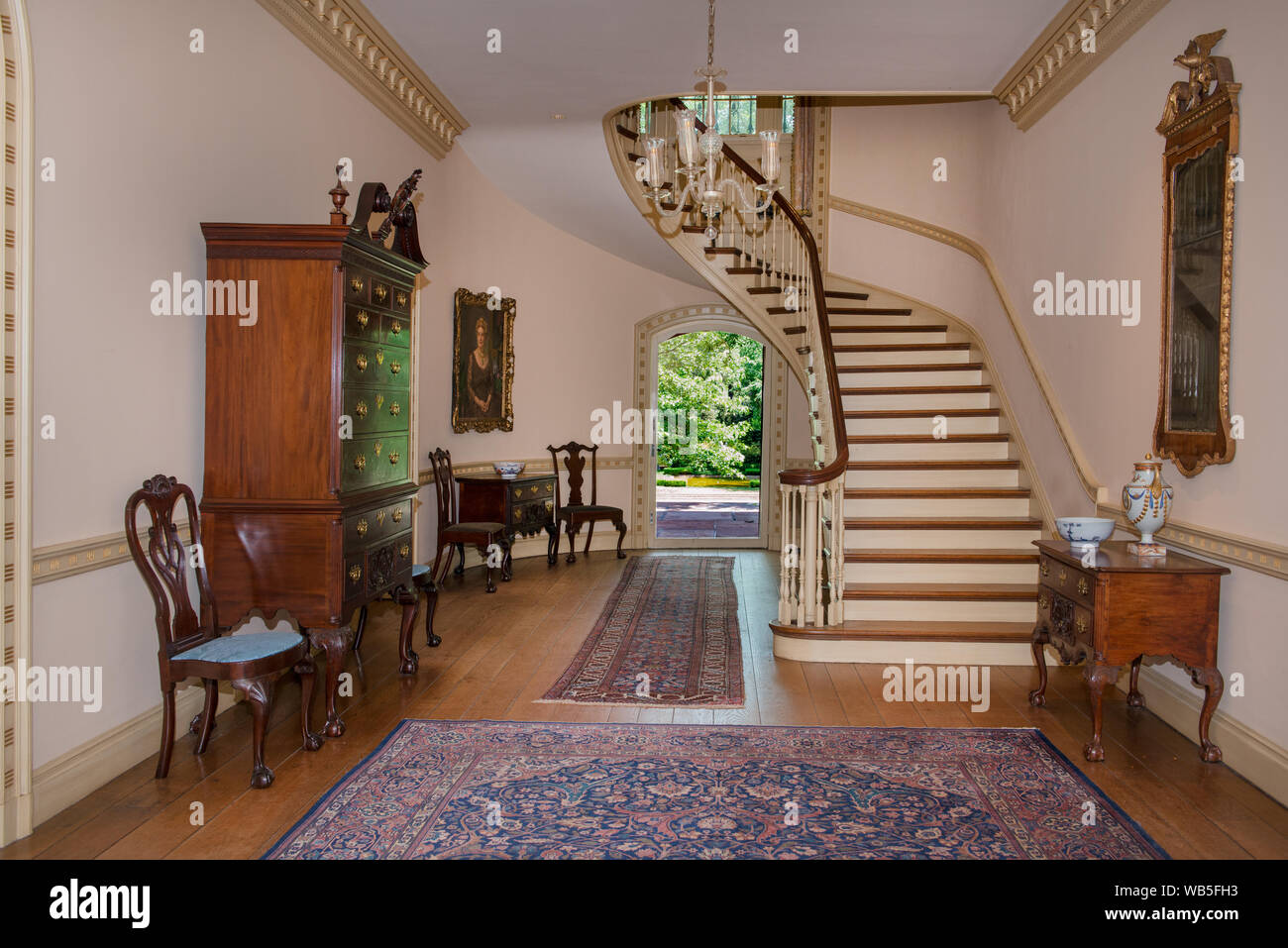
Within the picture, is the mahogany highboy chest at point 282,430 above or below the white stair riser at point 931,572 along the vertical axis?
above

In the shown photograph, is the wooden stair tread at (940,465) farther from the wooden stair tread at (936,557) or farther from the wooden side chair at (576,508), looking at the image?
the wooden side chair at (576,508)

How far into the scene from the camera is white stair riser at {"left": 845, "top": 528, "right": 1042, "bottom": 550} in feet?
20.9

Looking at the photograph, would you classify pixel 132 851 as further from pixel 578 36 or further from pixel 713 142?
pixel 578 36

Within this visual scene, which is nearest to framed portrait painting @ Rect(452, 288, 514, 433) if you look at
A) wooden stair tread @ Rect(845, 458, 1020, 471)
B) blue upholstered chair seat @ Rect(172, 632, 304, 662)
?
wooden stair tread @ Rect(845, 458, 1020, 471)

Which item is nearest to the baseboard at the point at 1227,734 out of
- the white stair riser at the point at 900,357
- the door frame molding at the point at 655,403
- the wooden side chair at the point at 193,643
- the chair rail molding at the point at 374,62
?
the white stair riser at the point at 900,357

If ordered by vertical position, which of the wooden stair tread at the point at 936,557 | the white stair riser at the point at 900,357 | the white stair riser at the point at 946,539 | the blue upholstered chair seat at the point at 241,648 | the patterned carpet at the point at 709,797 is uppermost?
the white stair riser at the point at 900,357

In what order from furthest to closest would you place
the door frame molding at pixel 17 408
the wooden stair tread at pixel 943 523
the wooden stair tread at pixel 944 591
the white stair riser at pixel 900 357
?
the white stair riser at pixel 900 357
the wooden stair tread at pixel 943 523
the wooden stair tread at pixel 944 591
the door frame molding at pixel 17 408

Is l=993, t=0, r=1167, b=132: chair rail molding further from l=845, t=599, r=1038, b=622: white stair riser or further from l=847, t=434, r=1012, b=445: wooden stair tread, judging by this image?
l=845, t=599, r=1038, b=622: white stair riser

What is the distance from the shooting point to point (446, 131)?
25.2ft

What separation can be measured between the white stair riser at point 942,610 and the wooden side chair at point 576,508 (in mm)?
3947

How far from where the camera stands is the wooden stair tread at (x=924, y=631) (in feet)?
18.3

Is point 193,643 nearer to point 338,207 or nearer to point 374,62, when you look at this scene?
point 338,207
